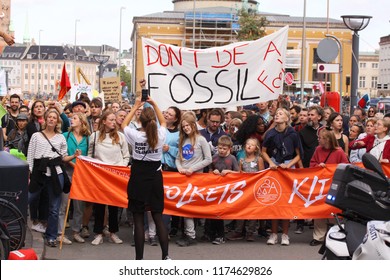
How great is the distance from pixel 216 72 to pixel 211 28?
9846 centimetres

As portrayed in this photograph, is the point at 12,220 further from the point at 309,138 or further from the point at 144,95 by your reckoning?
the point at 309,138

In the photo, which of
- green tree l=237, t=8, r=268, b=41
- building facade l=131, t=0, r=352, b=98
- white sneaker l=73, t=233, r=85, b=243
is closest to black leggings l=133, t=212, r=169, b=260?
white sneaker l=73, t=233, r=85, b=243

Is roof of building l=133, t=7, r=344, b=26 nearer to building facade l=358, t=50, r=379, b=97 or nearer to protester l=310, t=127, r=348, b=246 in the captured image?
building facade l=358, t=50, r=379, b=97

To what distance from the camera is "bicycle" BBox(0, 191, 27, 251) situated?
878 cm

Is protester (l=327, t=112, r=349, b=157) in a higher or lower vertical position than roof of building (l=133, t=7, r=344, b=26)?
lower

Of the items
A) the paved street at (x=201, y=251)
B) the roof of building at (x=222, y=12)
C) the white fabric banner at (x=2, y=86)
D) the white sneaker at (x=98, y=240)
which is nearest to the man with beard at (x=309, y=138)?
the paved street at (x=201, y=251)

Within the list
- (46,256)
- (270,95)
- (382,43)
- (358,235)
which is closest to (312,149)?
(270,95)

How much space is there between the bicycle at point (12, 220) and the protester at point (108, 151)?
2.54m

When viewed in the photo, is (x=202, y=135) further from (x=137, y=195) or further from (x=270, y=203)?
(x=137, y=195)

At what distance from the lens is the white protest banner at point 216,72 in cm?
1212

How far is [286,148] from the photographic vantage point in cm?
1173

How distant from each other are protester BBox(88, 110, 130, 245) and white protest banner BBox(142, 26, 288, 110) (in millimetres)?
866

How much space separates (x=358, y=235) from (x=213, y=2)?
11429cm

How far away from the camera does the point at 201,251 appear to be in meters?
11.0
